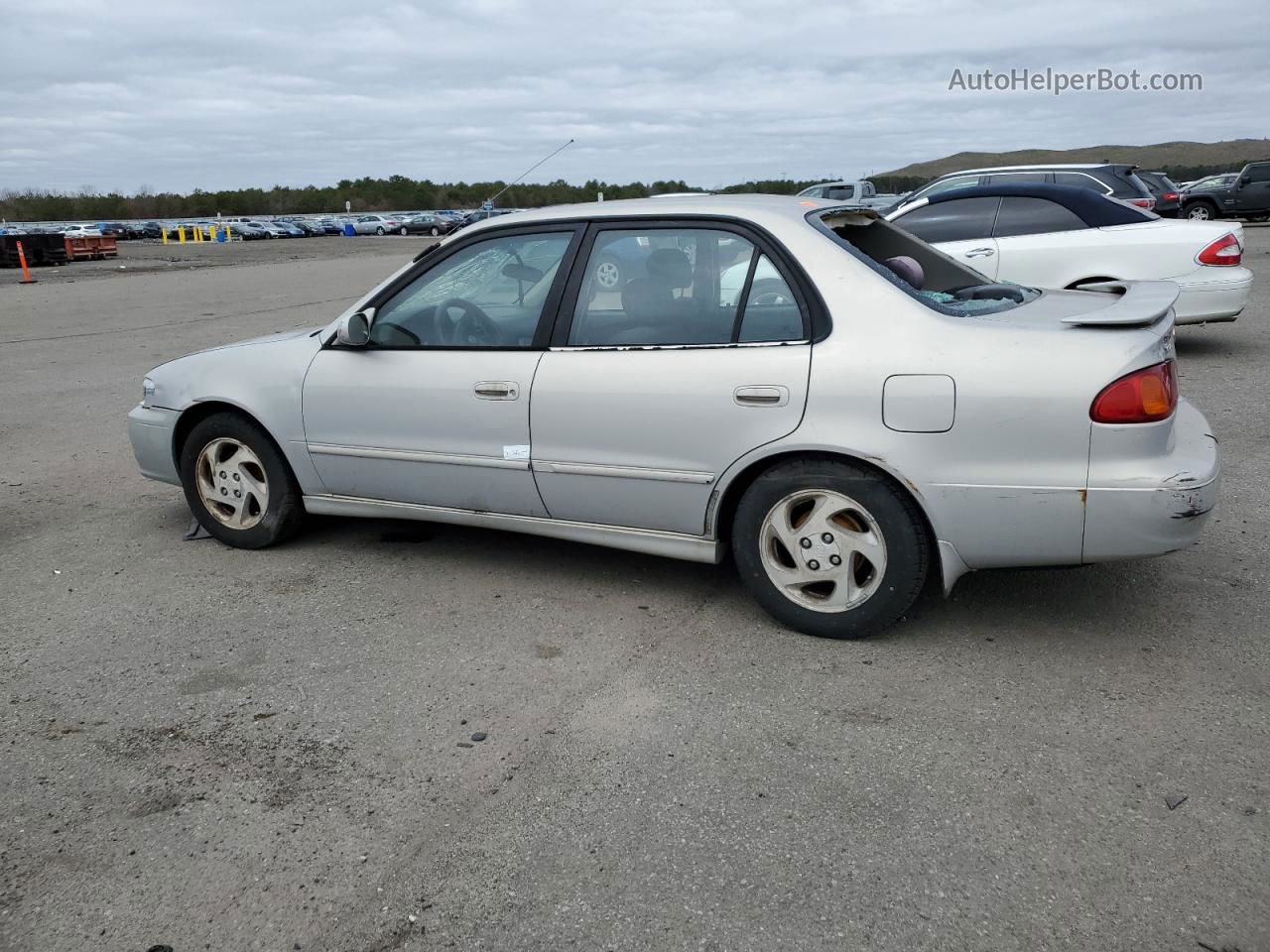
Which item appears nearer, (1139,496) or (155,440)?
(1139,496)

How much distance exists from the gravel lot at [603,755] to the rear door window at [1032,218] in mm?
4397

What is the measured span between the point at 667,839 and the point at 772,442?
1.53 metres

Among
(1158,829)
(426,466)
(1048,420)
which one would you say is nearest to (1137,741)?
(1158,829)

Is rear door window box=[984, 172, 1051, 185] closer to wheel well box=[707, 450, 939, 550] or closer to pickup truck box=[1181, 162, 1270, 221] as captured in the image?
wheel well box=[707, 450, 939, 550]

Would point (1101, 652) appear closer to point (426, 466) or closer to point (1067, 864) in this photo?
point (1067, 864)

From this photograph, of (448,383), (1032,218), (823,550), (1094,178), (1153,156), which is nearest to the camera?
(823,550)

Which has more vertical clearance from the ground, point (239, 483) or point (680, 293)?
point (680, 293)

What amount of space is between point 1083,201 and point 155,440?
7.45 metres

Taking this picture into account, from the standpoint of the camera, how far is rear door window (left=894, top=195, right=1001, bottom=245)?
9.25m

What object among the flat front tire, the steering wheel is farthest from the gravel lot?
the steering wheel

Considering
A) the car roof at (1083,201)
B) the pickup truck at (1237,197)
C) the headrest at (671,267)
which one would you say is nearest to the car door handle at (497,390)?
the headrest at (671,267)

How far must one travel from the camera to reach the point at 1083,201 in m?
8.91

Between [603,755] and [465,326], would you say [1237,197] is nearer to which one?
[465,326]

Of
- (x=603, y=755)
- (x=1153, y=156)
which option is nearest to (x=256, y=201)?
(x=1153, y=156)
